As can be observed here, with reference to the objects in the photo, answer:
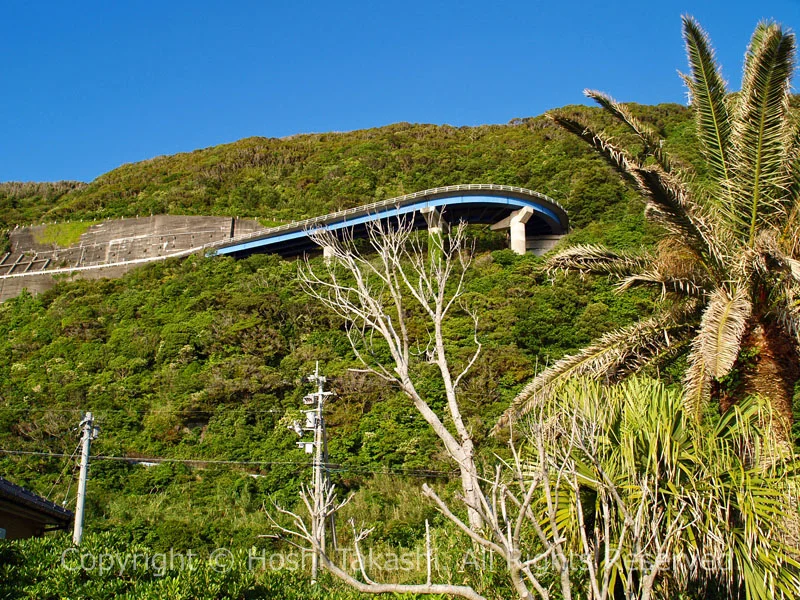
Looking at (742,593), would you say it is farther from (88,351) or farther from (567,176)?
(567,176)

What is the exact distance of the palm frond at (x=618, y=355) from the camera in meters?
9.96

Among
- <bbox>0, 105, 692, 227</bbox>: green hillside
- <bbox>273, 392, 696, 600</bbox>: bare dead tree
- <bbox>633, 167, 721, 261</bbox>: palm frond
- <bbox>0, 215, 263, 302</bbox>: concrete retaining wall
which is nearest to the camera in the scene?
<bbox>273, 392, 696, 600</bbox>: bare dead tree

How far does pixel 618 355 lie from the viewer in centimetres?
1012

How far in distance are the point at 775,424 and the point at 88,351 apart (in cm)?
2838

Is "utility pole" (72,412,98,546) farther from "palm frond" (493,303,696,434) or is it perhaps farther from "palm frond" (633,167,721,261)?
"palm frond" (633,167,721,261)

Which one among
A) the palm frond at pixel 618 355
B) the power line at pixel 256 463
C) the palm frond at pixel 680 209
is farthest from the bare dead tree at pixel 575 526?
the power line at pixel 256 463

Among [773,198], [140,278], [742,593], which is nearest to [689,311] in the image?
[773,198]

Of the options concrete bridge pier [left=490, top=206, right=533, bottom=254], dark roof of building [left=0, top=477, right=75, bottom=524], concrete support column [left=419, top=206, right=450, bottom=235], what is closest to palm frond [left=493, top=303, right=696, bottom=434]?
dark roof of building [left=0, top=477, right=75, bottom=524]

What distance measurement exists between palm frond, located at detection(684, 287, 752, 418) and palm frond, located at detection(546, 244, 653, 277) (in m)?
1.70

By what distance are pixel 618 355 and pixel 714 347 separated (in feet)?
6.14

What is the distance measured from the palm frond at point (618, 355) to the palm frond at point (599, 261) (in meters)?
0.70

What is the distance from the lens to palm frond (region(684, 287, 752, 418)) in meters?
8.15

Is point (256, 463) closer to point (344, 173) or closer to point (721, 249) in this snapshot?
point (721, 249)

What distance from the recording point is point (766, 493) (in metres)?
7.95
